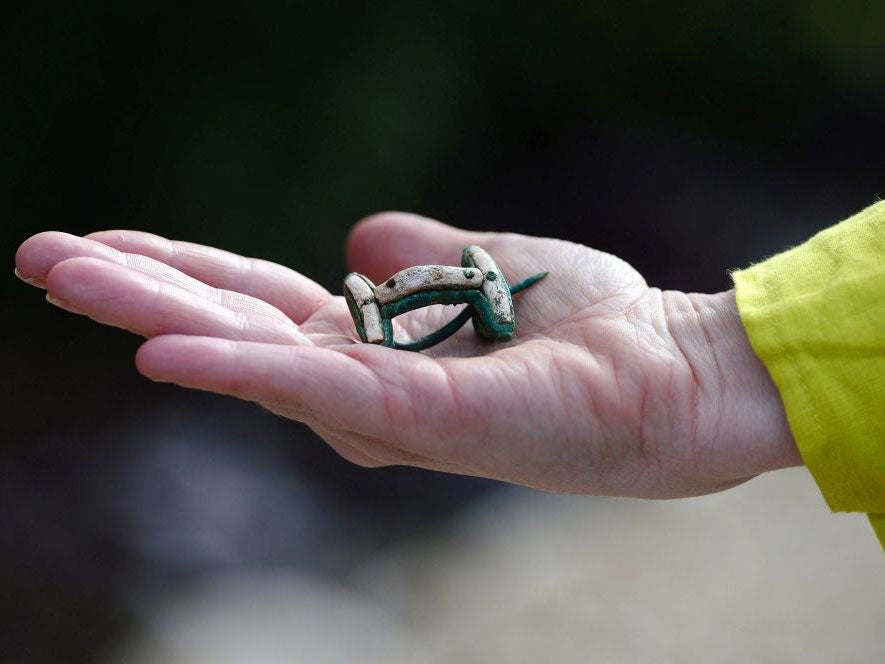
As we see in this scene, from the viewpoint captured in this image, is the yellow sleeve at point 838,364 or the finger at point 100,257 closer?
the yellow sleeve at point 838,364

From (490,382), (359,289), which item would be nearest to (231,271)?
(359,289)

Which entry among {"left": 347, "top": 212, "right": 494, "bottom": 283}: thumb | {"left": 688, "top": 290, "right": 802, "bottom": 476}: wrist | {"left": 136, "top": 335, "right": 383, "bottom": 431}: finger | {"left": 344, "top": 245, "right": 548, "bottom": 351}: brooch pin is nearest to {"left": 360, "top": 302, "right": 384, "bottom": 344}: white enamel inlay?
{"left": 344, "top": 245, "right": 548, "bottom": 351}: brooch pin

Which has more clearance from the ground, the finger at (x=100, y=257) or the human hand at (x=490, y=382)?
the finger at (x=100, y=257)

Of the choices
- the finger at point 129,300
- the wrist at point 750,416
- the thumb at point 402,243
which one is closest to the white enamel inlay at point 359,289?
the finger at point 129,300

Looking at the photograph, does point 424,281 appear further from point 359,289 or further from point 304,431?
point 304,431

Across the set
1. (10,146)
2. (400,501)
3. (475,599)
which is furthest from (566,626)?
(10,146)

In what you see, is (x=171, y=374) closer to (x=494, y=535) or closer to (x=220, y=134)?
(x=494, y=535)

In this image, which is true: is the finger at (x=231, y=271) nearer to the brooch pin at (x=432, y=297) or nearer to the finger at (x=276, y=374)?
the brooch pin at (x=432, y=297)
